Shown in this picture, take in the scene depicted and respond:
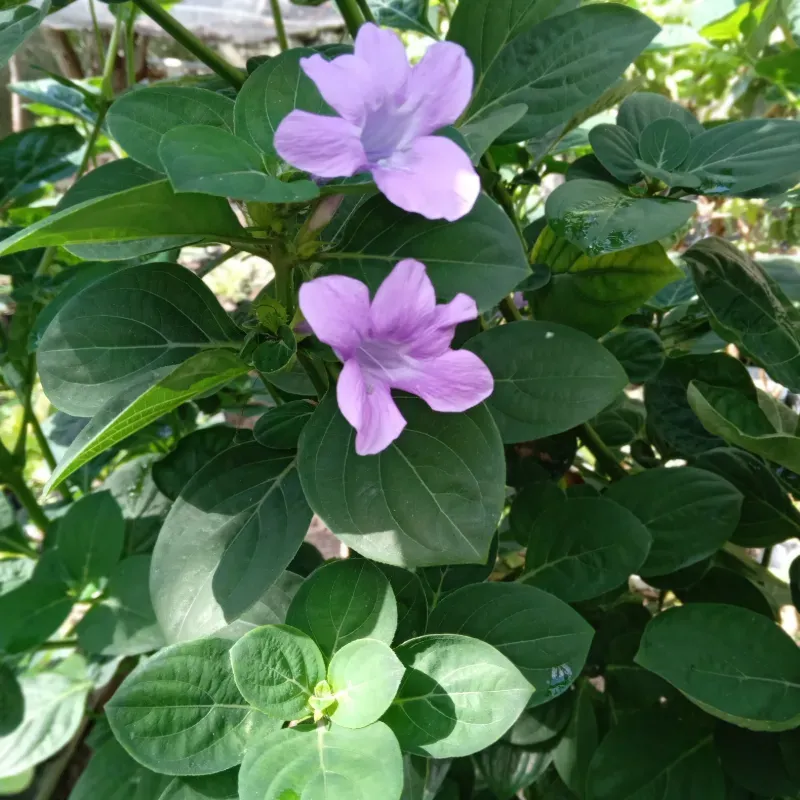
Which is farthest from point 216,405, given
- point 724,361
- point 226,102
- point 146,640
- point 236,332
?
point 724,361

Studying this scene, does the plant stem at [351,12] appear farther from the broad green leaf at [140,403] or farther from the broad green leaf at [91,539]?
the broad green leaf at [91,539]

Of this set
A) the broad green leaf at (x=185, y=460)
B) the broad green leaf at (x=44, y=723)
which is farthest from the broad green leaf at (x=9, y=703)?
the broad green leaf at (x=185, y=460)

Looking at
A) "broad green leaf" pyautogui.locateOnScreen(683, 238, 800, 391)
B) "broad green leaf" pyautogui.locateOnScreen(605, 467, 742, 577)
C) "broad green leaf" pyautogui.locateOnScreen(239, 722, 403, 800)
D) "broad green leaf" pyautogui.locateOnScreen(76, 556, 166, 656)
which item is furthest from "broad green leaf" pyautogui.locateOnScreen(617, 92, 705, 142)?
"broad green leaf" pyautogui.locateOnScreen(76, 556, 166, 656)

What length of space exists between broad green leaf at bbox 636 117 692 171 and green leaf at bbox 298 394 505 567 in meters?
0.30

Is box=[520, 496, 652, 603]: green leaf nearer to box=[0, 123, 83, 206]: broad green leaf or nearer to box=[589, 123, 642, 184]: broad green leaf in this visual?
box=[589, 123, 642, 184]: broad green leaf

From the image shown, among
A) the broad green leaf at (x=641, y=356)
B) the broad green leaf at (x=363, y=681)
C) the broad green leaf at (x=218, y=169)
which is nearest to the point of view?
the broad green leaf at (x=218, y=169)

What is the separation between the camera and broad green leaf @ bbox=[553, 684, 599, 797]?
639mm

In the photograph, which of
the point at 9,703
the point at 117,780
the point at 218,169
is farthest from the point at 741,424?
the point at 9,703

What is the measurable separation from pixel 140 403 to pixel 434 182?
0.21 meters

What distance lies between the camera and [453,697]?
0.48m

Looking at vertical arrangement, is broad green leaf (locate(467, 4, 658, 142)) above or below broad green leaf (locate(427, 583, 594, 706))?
above

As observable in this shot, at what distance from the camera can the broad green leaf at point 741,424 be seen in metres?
0.52

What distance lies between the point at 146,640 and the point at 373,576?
0.36 m

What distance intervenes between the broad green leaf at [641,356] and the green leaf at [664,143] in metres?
0.19
